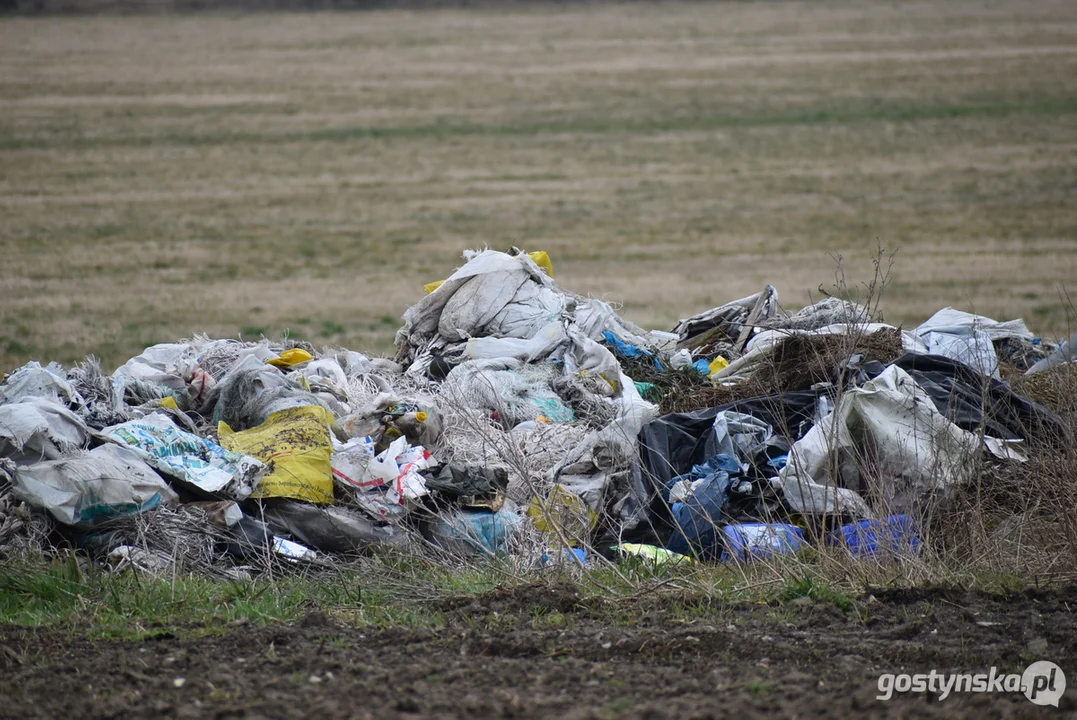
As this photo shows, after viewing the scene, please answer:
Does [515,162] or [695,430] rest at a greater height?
[695,430]

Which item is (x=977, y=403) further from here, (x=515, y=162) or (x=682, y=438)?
(x=515, y=162)

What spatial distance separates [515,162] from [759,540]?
61.9 feet

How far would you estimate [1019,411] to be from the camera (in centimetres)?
550

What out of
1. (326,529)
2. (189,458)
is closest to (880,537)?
(326,529)

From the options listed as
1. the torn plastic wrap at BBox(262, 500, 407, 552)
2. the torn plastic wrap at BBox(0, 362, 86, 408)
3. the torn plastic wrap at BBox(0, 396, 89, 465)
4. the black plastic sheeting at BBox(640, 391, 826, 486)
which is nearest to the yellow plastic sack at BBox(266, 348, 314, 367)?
the torn plastic wrap at BBox(0, 362, 86, 408)

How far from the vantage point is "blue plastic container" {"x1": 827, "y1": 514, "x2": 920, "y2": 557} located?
4.34 metres

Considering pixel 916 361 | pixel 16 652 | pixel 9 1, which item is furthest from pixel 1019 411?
pixel 9 1

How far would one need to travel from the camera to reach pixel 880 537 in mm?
4402

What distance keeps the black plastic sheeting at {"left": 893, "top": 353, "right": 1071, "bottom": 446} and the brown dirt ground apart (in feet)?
4.66

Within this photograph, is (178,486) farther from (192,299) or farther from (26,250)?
(26,250)

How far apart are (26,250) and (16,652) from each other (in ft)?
43.5

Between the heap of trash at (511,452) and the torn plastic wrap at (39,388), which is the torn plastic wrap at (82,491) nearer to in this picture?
the heap of trash at (511,452)

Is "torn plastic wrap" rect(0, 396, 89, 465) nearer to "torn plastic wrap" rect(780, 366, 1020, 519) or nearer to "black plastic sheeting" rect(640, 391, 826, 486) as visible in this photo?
"black plastic sheeting" rect(640, 391, 826, 486)

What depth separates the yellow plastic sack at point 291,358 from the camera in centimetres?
693
